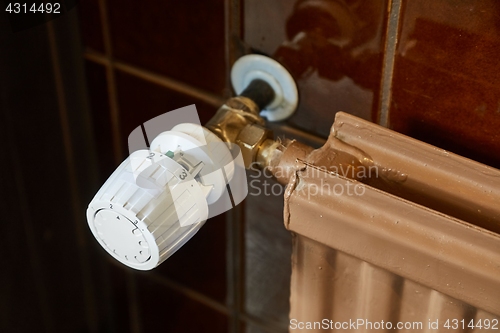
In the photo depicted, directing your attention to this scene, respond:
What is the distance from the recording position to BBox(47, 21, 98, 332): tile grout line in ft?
1.70

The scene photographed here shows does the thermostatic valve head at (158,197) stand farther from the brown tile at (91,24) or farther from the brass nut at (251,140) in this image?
the brown tile at (91,24)

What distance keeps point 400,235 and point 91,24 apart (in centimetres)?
A: 31

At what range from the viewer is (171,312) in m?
0.65

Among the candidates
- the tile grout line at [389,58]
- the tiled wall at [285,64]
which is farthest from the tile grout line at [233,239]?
the tile grout line at [389,58]

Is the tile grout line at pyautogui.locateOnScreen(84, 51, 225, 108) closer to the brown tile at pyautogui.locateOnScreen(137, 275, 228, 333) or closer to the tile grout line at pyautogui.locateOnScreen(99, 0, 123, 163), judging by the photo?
the tile grout line at pyautogui.locateOnScreen(99, 0, 123, 163)

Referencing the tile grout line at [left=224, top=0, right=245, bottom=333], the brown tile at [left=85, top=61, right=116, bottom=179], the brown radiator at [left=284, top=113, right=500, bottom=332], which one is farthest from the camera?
the brown tile at [left=85, top=61, right=116, bottom=179]

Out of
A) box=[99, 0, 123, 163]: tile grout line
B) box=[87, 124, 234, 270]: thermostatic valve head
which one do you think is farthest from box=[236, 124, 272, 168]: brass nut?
box=[99, 0, 123, 163]: tile grout line

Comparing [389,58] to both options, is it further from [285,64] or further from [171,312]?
[171,312]

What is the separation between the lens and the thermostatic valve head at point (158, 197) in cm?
33

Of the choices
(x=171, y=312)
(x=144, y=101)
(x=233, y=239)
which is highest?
(x=144, y=101)

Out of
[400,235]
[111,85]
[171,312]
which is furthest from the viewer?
[171,312]

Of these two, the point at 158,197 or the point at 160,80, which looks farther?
the point at 160,80

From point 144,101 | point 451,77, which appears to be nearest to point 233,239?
point 144,101

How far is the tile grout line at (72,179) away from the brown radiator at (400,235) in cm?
27
